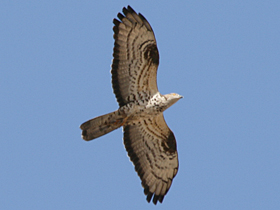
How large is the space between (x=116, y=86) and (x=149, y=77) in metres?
0.83

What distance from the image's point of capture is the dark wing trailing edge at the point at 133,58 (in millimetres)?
13570

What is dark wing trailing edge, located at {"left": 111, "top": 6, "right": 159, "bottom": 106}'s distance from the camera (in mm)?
13570

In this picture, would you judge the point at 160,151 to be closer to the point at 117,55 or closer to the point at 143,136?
the point at 143,136

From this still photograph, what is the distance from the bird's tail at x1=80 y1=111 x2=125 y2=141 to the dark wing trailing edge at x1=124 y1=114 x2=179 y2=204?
0.77 meters

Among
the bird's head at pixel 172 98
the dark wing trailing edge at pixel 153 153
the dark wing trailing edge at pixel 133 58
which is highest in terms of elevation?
the dark wing trailing edge at pixel 133 58

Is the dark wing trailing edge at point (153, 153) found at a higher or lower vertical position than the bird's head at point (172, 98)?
lower

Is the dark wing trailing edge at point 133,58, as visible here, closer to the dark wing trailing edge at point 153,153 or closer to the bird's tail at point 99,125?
the bird's tail at point 99,125

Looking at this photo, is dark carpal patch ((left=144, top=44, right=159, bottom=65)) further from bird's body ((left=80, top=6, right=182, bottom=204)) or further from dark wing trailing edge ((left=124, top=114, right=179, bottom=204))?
dark wing trailing edge ((left=124, top=114, right=179, bottom=204))

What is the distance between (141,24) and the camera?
44.5 ft

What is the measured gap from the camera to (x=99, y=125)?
45.3 ft

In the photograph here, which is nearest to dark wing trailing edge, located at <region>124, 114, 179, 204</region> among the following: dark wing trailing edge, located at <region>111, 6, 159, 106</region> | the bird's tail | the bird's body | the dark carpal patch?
the bird's body

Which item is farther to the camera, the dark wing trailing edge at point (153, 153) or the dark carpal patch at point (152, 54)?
the dark wing trailing edge at point (153, 153)

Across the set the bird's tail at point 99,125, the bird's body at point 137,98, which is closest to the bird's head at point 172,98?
the bird's body at point 137,98

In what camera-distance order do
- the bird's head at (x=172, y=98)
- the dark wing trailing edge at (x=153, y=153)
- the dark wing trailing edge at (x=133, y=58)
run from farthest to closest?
1. the dark wing trailing edge at (x=153, y=153)
2. the bird's head at (x=172, y=98)
3. the dark wing trailing edge at (x=133, y=58)
